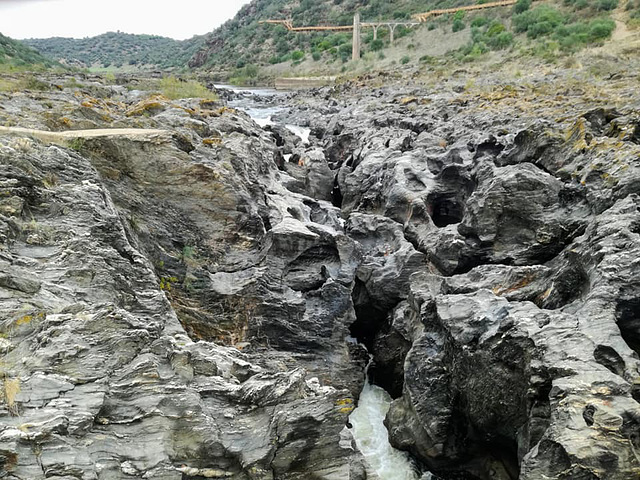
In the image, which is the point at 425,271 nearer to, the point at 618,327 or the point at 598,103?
the point at 618,327

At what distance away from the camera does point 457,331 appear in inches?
312

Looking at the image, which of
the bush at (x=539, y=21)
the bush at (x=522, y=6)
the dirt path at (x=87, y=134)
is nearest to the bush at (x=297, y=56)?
the bush at (x=522, y=6)

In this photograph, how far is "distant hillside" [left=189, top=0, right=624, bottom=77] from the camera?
39.8 m

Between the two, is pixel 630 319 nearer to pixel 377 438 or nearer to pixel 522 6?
pixel 377 438

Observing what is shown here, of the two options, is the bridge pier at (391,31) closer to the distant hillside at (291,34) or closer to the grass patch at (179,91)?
the distant hillside at (291,34)

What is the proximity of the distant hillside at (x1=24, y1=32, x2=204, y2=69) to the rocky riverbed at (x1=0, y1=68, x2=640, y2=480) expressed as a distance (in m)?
129

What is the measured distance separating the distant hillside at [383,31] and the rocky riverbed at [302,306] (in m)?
27.0

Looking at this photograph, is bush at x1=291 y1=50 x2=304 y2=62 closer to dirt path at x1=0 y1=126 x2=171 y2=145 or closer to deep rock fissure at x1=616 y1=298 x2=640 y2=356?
dirt path at x1=0 y1=126 x2=171 y2=145

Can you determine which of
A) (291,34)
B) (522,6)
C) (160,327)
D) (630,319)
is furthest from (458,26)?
(160,327)

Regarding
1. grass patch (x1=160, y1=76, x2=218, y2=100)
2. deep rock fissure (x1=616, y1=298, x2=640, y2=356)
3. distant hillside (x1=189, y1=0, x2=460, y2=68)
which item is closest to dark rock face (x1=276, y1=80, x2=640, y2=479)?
deep rock fissure (x1=616, y1=298, x2=640, y2=356)

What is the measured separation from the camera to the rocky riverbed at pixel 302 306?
489cm

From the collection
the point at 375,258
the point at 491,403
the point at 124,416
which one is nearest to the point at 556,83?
the point at 375,258

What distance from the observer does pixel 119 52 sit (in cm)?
18238

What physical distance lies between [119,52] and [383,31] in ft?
480
